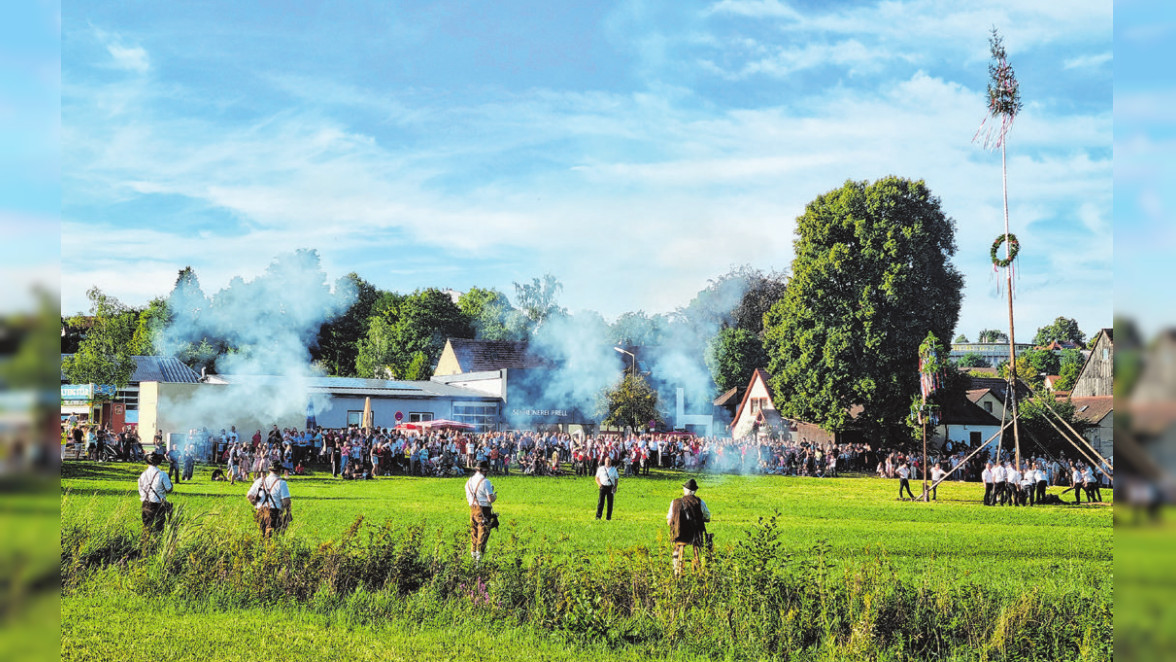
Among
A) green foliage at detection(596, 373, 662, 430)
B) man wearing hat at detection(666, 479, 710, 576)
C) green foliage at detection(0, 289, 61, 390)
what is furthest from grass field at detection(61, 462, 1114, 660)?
green foliage at detection(596, 373, 662, 430)

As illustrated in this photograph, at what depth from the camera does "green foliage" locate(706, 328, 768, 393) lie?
5378 centimetres

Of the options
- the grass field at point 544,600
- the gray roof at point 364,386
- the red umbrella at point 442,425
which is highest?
the gray roof at point 364,386

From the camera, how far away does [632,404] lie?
44.9 m

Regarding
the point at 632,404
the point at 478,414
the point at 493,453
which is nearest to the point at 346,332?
the point at 478,414

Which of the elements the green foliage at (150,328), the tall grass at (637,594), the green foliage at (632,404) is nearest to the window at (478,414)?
the green foliage at (632,404)

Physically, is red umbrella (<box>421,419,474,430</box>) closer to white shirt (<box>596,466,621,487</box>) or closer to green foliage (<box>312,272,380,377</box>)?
green foliage (<box>312,272,380,377</box>)

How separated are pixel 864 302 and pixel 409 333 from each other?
3173cm

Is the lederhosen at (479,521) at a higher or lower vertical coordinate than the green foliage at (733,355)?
lower

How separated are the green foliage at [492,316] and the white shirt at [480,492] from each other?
55.1m

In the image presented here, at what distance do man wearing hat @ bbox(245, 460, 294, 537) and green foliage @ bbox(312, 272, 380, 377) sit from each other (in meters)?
36.8

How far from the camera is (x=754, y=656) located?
9133mm

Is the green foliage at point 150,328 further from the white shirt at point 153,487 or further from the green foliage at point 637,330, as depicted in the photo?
the white shirt at point 153,487

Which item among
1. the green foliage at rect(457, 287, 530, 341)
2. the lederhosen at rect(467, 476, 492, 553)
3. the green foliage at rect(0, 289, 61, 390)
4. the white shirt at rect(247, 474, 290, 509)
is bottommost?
the lederhosen at rect(467, 476, 492, 553)

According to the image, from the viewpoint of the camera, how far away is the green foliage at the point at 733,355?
2117 inches
